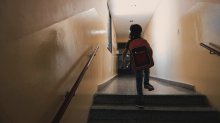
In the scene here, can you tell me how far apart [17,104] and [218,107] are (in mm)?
2732

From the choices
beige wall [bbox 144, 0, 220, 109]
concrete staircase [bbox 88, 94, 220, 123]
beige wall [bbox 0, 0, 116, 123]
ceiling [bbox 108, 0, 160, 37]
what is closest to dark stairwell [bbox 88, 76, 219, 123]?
concrete staircase [bbox 88, 94, 220, 123]

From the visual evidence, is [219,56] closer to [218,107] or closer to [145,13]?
[218,107]

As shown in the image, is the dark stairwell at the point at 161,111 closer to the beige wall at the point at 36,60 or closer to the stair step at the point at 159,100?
the stair step at the point at 159,100

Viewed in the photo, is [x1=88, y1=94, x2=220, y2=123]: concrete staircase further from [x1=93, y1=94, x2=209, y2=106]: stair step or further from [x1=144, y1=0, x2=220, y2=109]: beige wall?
[x1=144, y1=0, x2=220, y2=109]: beige wall

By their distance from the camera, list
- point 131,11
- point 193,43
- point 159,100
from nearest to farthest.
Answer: point 159,100 < point 193,43 < point 131,11

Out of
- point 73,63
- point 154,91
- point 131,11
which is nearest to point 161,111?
point 154,91

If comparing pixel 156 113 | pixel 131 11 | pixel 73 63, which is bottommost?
pixel 156 113

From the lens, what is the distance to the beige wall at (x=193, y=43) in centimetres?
298

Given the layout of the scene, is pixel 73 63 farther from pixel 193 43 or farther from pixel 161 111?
pixel 193 43

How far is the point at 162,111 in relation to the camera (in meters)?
2.84

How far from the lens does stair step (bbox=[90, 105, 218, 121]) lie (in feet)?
9.14

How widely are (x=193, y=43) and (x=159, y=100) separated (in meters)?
1.39

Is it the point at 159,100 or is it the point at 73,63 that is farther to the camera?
the point at 159,100

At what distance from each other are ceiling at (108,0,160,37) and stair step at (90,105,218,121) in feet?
16.1
